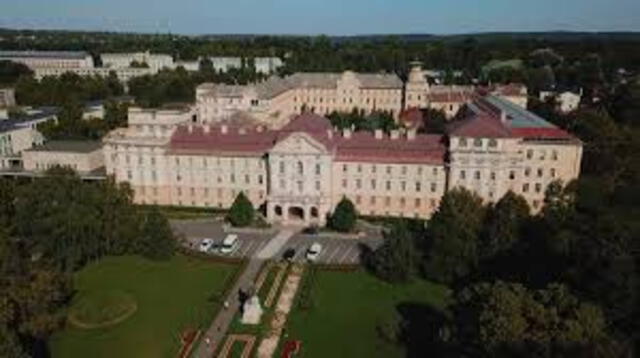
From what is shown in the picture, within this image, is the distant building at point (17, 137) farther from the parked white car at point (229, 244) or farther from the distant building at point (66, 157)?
the parked white car at point (229, 244)

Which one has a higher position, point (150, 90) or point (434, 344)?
point (150, 90)

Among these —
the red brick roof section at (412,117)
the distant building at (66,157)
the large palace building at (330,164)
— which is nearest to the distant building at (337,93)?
the red brick roof section at (412,117)

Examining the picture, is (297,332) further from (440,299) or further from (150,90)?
(150,90)

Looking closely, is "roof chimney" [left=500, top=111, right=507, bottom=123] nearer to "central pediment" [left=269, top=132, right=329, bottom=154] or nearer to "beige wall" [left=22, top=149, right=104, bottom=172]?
"central pediment" [left=269, top=132, right=329, bottom=154]

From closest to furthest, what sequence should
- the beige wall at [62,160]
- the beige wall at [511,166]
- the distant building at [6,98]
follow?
1. the beige wall at [511,166]
2. the beige wall at [62,160]
3. the distant building at [6,98]

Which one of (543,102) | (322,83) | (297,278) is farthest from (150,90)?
→ (297,278)

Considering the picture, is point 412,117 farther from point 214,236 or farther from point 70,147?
point 70,147

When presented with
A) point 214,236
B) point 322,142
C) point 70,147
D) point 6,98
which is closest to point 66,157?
point 70,147
